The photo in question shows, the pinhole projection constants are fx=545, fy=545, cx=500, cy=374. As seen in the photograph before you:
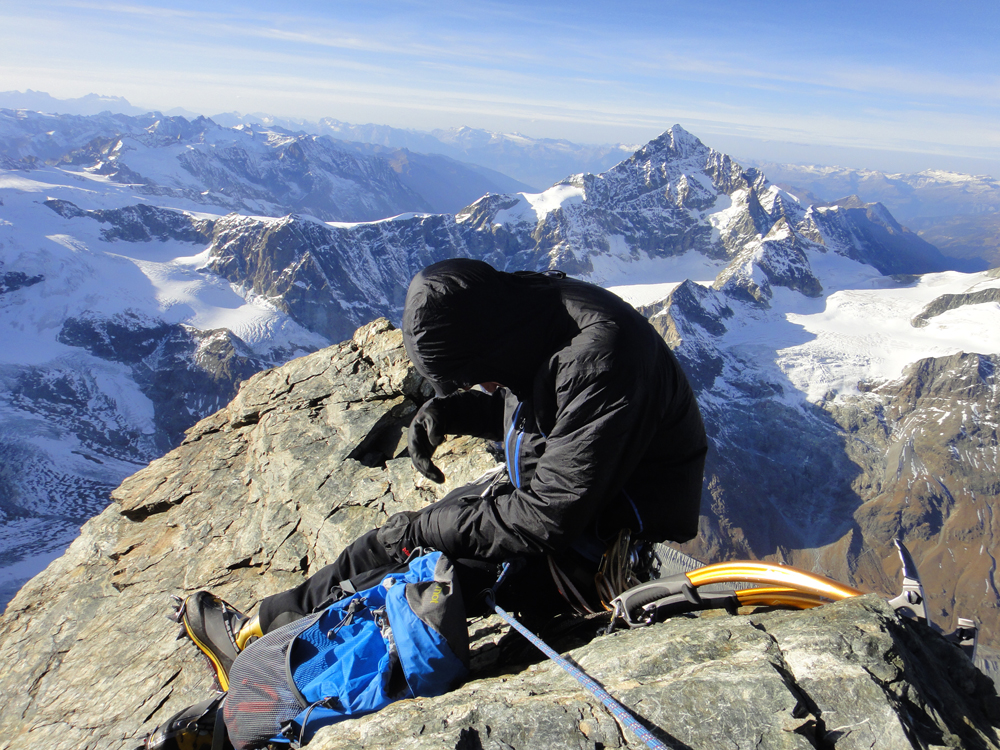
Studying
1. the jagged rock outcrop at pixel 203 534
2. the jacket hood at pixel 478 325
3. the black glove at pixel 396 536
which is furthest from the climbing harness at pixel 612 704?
the jagged rock outcrop at pixel 203 534

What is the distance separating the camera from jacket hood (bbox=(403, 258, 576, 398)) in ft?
12.1

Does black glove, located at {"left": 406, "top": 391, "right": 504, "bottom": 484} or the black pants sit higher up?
black glove, located at {"left": 406, "top": 391, "right": 504, "bottom": 484}

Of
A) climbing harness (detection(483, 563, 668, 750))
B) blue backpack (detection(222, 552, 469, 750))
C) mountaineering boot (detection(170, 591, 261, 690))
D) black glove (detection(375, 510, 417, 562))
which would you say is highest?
climbing harness (detection(483, 563, 668, 750))

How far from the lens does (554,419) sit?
397 cm

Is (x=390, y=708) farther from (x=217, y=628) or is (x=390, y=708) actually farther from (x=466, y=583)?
(x=217, y=628)

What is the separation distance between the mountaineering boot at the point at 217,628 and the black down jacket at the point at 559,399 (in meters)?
2.43

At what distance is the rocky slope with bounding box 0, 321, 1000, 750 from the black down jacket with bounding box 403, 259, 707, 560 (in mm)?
953

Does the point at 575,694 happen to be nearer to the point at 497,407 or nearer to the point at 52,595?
the point at 497,407

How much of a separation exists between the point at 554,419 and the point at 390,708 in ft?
7.21

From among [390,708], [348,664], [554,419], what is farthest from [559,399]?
[348,664]

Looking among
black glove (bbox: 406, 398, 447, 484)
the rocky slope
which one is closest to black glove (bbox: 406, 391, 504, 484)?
black glove (bbox: 406, 398, 447, 484)

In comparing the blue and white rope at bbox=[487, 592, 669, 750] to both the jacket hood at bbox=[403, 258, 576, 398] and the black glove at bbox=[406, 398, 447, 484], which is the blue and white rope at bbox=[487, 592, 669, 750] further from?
the black glove at bbox=[406, 398, 447, 484]

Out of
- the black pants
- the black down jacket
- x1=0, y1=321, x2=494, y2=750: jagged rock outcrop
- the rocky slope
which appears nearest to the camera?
the rocky slope

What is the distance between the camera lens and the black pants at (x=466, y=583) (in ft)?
14.6
